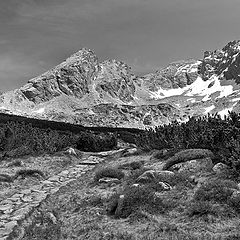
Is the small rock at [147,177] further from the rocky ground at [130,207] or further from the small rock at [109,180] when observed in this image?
the small rock at [109,180]

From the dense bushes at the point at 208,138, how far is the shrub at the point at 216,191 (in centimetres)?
125

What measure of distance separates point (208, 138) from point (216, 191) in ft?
24.4

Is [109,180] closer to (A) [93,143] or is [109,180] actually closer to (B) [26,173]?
(B) [26,173]

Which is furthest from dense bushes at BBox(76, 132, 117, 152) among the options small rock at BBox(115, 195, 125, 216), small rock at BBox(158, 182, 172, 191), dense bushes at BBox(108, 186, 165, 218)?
small rock at BBox(115, 195, 125, 216)

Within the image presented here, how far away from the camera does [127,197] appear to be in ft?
28.2

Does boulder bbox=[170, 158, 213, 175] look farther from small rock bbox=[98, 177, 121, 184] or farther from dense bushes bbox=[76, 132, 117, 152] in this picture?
dense bushes bbox=[76, 132, 117, 152]

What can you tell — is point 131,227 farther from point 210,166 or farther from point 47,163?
point 47,163

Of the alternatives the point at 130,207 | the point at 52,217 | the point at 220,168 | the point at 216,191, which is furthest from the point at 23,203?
the point at 220,168

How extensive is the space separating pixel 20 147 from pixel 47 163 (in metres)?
2.99

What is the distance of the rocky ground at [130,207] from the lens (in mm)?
7105

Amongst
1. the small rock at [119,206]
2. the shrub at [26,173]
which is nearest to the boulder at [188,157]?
the small rock at [119,206]

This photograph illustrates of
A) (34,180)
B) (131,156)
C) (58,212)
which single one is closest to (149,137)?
(131,156)

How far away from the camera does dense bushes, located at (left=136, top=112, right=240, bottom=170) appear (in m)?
11.6

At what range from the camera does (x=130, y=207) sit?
27.3 ft
